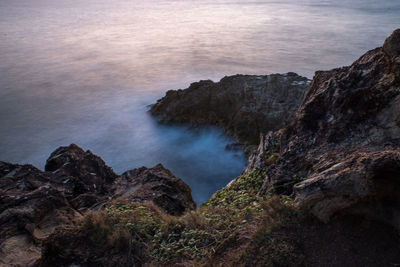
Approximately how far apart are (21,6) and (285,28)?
50.3m

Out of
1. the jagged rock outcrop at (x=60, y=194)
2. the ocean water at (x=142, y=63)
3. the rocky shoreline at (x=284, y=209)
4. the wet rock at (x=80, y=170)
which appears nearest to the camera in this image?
the rocky shoreline at (x=284, y=209)

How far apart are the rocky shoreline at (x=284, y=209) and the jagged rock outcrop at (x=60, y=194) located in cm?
3

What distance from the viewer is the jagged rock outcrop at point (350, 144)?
3818 millimetres

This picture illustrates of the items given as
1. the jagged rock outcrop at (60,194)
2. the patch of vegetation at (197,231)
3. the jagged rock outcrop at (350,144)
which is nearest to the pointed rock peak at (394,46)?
the jagged rock outcrop at (350,144)

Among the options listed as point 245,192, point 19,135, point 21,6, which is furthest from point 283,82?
point 21,6

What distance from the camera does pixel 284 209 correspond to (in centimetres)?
435

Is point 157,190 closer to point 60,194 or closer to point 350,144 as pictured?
point 60,194

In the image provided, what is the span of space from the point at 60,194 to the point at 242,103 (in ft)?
35.1

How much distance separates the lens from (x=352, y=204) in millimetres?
3887

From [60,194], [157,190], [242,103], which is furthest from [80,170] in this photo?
[242,103]

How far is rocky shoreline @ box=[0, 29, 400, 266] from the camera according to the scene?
3771 mm

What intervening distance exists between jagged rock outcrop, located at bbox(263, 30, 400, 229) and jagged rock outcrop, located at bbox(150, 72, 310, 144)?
7.44 metres

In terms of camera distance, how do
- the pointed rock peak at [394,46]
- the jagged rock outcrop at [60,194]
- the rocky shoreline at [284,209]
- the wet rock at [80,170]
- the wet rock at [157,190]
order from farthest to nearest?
the wet rock at [80,170] → the wet rock at [157,190] → the jagged rock outcrop at [60,194] → the pointed rock peak at [394,46] → the rocky shoreline at [284,209]

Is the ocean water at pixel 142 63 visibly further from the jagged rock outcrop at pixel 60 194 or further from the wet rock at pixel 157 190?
the jagged rock outcrop at pixel 60 194
